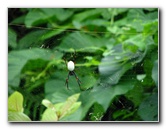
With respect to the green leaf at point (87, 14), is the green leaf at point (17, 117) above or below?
below

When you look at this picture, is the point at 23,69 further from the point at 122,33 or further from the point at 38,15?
the point at 122,33

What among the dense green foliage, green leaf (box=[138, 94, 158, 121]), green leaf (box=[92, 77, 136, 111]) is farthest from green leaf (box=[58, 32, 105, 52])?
green leaf (box=[138, 94, 158, 121])

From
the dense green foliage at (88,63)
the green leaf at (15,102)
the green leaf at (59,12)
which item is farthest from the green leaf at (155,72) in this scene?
the green leaf at (15,102)

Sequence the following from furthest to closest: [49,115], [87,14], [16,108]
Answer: [87,14], [49,115], [16,108]

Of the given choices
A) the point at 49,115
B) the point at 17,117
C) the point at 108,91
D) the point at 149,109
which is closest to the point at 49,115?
the point at 49,115

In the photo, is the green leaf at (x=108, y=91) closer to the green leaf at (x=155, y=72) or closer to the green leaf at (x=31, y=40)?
the green leaf at (x=155, y=72)

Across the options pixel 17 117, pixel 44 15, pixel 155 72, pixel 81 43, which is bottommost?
pixel 17 117

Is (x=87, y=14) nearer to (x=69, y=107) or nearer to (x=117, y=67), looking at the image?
(x=117, y=67)
